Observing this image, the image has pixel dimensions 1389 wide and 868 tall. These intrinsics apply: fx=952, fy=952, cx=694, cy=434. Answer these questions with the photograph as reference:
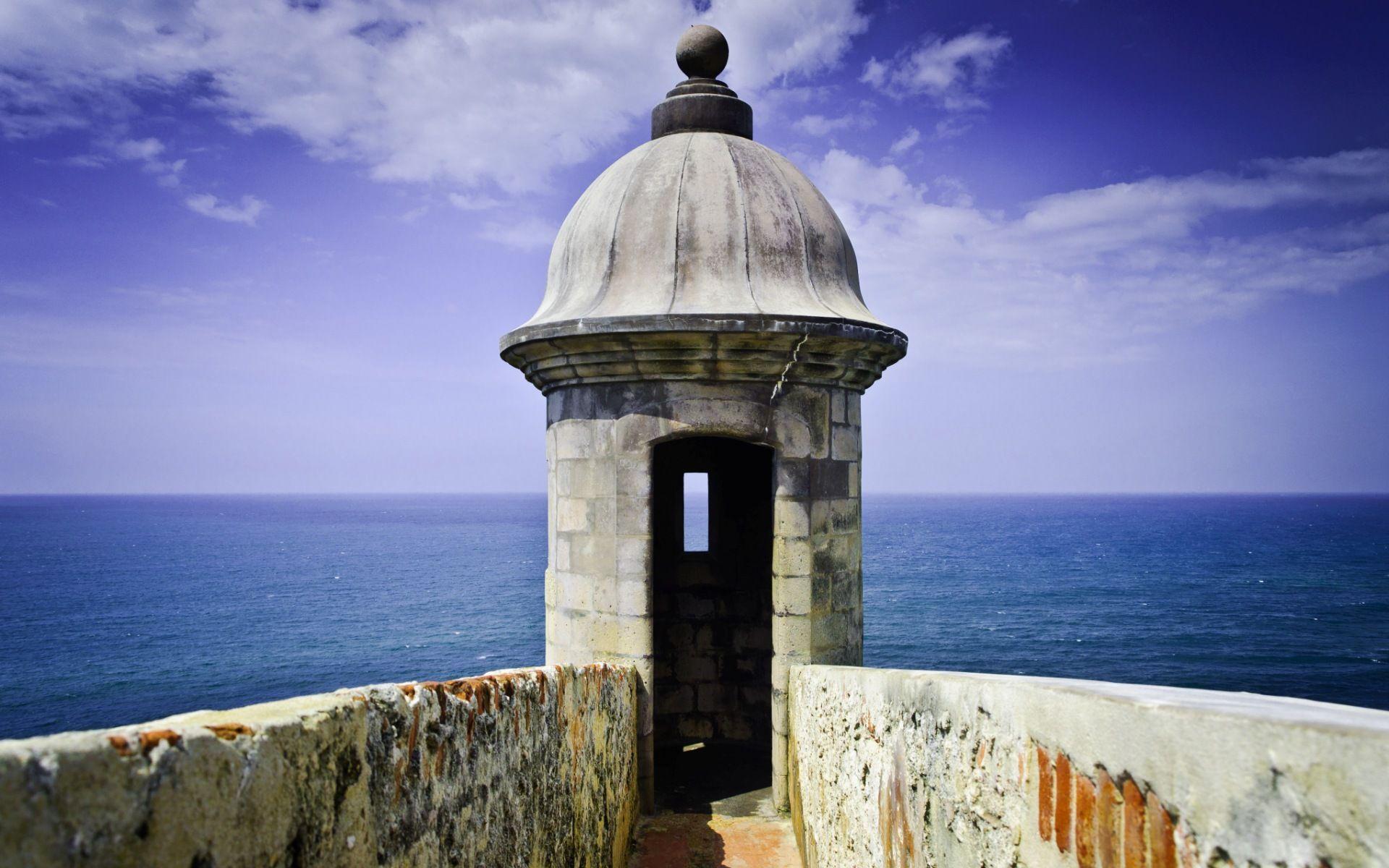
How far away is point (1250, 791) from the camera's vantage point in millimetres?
1182

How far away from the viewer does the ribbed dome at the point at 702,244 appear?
5.89 metres

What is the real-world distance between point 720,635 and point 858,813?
6.00m

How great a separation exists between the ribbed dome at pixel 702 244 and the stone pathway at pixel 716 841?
3113 mm

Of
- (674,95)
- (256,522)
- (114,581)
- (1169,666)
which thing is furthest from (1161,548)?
(256,522)

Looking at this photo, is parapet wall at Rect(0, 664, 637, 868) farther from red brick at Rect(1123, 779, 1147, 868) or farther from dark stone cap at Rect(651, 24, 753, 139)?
dark stone cap at Rect(651, 24, 753, 139)

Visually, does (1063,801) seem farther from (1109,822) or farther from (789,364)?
(789,364)

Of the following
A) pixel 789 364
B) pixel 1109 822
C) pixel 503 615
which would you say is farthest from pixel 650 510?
pixel 503 615

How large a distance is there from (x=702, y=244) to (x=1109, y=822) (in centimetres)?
494

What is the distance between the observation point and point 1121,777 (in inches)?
57.3

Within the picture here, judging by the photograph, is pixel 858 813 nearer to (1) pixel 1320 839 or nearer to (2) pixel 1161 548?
(1) pixel 1320 839

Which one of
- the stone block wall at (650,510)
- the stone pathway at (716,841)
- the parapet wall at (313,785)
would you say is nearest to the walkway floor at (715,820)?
the stone pathway at (716,841)

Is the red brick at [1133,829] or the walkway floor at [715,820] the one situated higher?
the red brick at [1133,829]

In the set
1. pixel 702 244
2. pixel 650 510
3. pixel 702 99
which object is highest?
pixel 702 99

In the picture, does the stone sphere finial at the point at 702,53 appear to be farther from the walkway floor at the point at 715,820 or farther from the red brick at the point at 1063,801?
the red brick at the point at 1063,801
